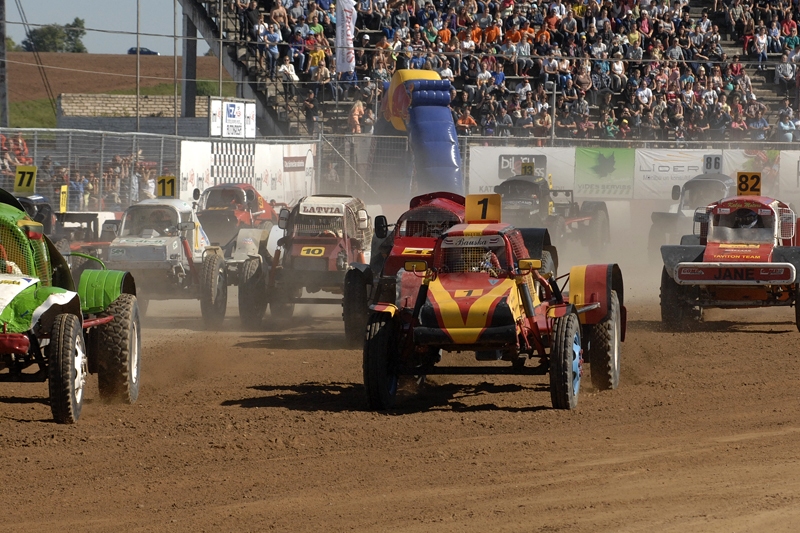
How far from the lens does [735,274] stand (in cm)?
1402

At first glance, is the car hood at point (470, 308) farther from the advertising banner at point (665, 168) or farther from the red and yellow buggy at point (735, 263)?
the advertising banner at point (665, 168)

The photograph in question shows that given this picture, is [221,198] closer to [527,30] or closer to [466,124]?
[466,124]

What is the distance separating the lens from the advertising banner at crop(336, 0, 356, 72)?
102 feet

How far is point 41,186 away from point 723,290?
13.1 meters

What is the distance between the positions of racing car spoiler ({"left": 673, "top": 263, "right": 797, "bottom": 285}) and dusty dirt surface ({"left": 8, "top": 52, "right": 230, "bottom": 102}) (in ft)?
160

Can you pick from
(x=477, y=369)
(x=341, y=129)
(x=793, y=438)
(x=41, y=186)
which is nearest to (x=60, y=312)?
(x=477, y=369)

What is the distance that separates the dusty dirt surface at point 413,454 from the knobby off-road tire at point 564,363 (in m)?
0.14

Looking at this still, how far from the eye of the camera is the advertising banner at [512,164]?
28078mm

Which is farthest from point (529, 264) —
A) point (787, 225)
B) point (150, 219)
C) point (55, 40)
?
point (55, 40)

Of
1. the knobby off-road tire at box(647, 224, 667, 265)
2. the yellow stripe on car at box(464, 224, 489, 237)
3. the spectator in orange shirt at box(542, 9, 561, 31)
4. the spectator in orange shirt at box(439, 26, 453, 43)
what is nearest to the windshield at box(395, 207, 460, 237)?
the yellow stripe on car at box(464, 224, 489, 237)

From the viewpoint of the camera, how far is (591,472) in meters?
7.09

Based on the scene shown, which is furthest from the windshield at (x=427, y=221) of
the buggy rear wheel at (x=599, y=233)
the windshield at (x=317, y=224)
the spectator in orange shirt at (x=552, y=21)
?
the spectator in orange shirt at (x=552, y=21)

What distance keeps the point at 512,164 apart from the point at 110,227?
42.5 ft

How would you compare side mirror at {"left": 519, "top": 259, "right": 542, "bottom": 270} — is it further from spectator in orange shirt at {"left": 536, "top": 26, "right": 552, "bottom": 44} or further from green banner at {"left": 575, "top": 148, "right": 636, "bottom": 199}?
spectator in orange shirt at {"left": 536, "top": 26, "right": 552, "bottom": 44}
